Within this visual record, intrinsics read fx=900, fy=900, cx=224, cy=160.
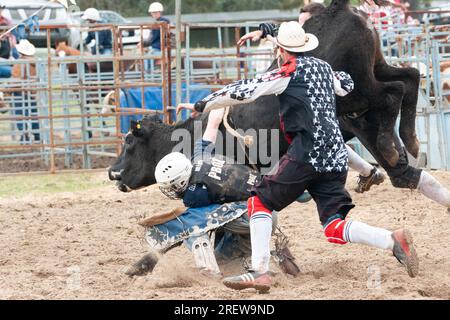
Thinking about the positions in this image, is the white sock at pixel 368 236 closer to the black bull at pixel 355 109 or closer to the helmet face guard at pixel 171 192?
the helmet face guard at pixel 171 192

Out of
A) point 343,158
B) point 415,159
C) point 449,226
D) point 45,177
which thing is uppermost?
point 343,158

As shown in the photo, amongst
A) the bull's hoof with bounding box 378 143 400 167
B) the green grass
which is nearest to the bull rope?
the bull's hoof with bounding box 378 143 400 167

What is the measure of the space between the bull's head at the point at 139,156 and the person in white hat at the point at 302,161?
159 centimetres

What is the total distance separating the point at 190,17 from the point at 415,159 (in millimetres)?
22796

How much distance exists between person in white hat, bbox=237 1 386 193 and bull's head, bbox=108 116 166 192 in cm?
94

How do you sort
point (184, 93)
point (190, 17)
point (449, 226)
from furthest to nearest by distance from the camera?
point (190, 17) → point (184, 93) → point (449, 226)

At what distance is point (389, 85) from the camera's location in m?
6.48

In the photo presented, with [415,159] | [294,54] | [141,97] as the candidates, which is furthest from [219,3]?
[294,54]

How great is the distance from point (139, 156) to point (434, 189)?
2.17m

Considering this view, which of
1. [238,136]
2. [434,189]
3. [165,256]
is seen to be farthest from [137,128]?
[434,189]

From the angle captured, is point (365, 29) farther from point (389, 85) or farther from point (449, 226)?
point (449, 226)

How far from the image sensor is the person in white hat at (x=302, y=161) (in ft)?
16.3

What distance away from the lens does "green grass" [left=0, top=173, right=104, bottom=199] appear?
10.1 m

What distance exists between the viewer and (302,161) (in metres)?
4.98
